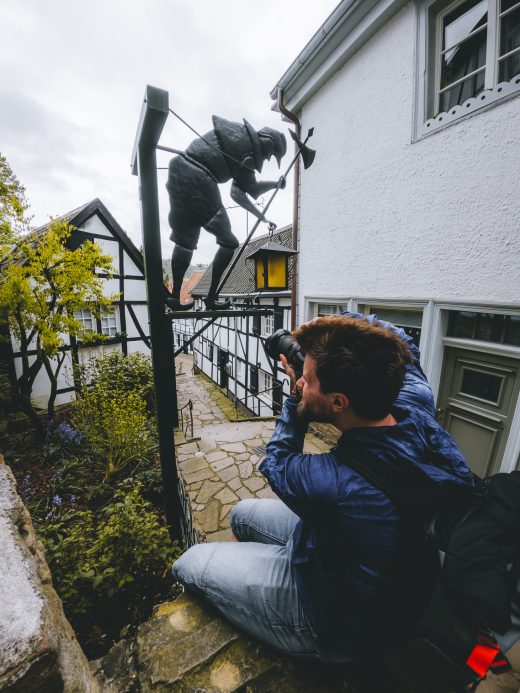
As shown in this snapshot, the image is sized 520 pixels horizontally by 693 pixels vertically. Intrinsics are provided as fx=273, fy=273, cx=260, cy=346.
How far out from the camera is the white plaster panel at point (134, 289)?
384 inches

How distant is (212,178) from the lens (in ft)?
5.84

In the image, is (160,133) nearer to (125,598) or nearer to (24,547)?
(24,547)

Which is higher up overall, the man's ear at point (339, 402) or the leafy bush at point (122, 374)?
the man's ear at point (339, 402)

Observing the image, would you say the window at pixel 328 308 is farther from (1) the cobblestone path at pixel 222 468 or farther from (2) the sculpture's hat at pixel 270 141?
(2) the sculpture's hat at pixel 270 141

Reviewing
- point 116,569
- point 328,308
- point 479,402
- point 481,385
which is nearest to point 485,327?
point 481,385

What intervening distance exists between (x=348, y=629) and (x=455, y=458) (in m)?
0.75

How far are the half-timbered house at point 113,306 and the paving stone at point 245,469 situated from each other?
598cm

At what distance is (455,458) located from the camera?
1063mm

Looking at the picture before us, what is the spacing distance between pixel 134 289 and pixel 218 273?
905 cm

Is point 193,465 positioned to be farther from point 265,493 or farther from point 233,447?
point 265,493

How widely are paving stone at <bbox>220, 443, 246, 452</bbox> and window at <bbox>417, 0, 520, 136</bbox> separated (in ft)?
15.4

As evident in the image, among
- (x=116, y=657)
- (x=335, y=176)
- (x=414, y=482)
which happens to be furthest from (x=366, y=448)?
(x=335, y=176)

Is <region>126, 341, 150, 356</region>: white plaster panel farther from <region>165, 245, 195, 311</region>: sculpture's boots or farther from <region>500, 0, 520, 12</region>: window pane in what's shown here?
<region>500, 0, 520, 12</region>: window pane

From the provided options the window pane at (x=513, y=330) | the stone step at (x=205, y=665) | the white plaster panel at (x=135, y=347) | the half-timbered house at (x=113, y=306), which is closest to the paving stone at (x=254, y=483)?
the stone step at (x=205, y=665)
